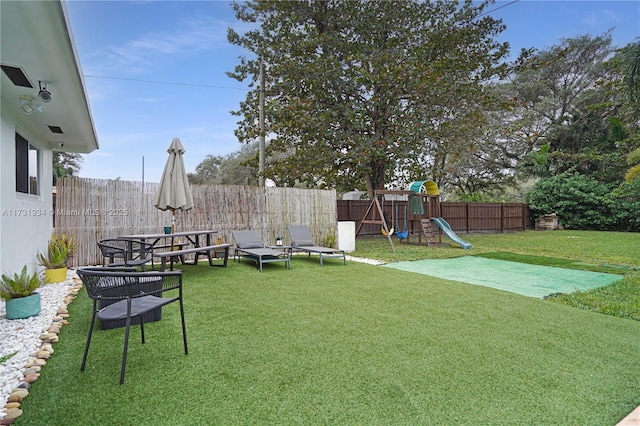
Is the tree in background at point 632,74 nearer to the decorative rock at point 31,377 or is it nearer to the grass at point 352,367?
the grass at point 352,367

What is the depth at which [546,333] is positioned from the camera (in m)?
3.37

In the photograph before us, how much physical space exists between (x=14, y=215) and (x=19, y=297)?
4.41 ft

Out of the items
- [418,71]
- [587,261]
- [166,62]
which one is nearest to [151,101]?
[166,62]

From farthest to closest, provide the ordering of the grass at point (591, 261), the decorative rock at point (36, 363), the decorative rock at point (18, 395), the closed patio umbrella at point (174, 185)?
the closed patio umbrella at point (174, 185)
the grass at point (591, 261)
the decorative rock at point (36, 363)
the decorative rock at point (18, 395)

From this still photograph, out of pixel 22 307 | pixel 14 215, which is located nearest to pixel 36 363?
pixel 22 307

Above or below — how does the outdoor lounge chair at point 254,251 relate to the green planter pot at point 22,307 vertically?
above

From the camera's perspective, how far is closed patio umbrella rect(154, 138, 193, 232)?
260 inches

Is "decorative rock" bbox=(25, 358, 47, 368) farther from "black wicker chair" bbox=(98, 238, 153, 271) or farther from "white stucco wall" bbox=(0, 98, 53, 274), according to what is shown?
"white stucco wall" bbox=(0, 98, 53, 274)

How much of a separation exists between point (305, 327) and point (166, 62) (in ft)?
43.7

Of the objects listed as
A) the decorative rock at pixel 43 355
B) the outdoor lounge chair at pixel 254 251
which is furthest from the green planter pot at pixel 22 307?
the outdoor lounge chair at pixel 254 251

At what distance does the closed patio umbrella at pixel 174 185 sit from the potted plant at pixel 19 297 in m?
2.96

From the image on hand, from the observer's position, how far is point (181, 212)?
810 centimetres

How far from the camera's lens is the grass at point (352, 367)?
6.65ft

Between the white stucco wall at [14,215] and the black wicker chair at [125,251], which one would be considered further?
the black wicker chair at [125,251]
